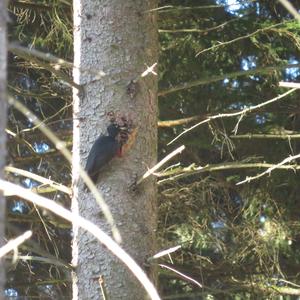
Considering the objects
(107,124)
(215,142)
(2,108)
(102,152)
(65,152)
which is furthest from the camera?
(215,142)

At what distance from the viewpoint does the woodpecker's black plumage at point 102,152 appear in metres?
3.15

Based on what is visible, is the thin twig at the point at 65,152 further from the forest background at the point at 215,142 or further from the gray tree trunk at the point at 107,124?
the forest background at the point at 215,142

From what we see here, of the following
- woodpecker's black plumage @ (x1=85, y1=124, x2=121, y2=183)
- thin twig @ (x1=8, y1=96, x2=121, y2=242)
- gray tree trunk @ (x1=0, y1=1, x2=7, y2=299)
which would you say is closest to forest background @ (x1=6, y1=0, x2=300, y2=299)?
woodpecker's black plumage @ (x1=85, y1=124, x2=121, y2=183)

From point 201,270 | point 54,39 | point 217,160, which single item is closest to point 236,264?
point 201,270

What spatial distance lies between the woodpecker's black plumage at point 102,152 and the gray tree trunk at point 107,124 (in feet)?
0.16

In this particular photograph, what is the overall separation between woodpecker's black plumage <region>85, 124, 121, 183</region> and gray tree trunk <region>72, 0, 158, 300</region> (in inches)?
2.0

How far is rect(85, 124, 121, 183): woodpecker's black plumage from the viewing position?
10.3 ft

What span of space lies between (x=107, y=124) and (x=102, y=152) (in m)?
0.16

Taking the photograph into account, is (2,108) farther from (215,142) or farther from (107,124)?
(215,142)

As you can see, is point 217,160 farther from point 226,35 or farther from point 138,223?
point 138,223

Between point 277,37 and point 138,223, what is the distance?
7.74ft

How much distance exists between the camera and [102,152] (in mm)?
3148

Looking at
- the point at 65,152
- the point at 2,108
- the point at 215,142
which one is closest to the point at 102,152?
the point at 65,152

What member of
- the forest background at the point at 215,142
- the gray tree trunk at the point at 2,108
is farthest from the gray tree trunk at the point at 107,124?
the gray tree trunk at the point at 2,108
